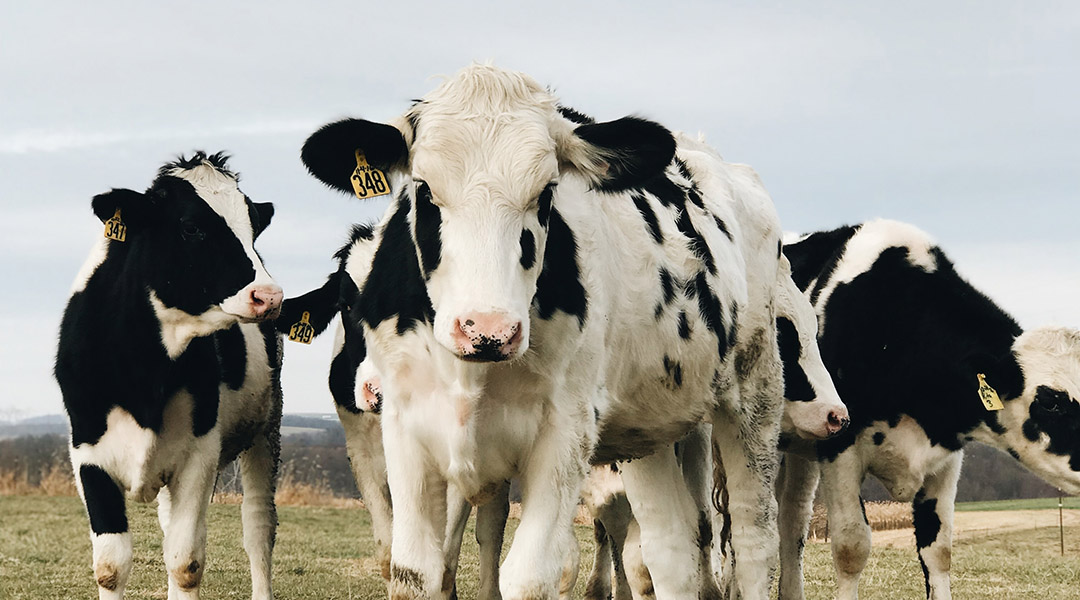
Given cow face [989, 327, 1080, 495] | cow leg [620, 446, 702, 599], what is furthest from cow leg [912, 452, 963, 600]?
cow leg [620, 446, 702, 599]

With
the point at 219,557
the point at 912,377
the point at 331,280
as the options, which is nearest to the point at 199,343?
the point at 331,280

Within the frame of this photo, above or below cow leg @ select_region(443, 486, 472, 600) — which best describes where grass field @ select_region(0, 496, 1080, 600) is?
below

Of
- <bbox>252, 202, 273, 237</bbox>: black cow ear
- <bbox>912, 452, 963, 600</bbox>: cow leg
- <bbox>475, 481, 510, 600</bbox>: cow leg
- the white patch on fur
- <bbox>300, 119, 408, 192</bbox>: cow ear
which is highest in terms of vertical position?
<bbox>300, 119, 408, 192</bbox>: cow ear

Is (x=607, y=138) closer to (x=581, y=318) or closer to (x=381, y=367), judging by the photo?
(x=581, y=318)

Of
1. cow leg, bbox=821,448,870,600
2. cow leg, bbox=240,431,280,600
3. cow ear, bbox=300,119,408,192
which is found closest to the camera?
cow ear, bbox=300,119,408,192

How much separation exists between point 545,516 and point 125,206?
4370 mm

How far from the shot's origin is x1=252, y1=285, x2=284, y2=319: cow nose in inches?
281

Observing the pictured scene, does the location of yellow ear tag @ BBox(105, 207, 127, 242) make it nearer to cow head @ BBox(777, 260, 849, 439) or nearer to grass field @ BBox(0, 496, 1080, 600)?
grass field @ BBox(0, 496, 1080, 600)

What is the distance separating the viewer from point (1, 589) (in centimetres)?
1036

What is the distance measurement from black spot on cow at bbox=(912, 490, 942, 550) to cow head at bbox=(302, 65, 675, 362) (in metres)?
5.46

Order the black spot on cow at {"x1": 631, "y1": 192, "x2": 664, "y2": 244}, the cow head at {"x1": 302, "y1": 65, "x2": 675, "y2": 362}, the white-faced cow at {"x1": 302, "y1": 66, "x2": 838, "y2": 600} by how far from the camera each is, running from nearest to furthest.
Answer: the cow head at {"x1": 302, "y1": 65, "x2": 675, "y2": 362}, the white-faced cow at {"x1": 302, "y1": 66, "x2": 838, "y2": 600}, the black spot on cow at {"x1": 631, "y1": 192, "x2": 664, "y2": 244}

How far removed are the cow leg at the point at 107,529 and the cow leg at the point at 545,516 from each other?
3662mm

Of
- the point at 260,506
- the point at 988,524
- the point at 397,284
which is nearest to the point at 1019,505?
the point at 988,524

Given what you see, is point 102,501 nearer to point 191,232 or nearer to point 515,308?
point 191,232
